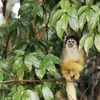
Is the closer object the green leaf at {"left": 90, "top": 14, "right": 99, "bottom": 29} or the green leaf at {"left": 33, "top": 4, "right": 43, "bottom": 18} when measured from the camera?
the green leaf at {"left": 90, "top": 14, "right": 99, "bottom": 29}

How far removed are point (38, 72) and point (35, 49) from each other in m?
A: 0.36

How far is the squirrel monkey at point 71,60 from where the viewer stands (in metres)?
2.05

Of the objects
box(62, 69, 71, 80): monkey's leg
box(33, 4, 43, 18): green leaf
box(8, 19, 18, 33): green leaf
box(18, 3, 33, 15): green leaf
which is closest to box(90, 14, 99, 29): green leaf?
box(33, 4, 43, 18): green leaf

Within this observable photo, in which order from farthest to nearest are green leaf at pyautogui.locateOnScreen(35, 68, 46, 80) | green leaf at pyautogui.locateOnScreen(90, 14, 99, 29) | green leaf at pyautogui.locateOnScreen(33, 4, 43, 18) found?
1. green leaf at pyautogui.locateOnScreen(33, 4, 43, 18)
2. green leaf at pyautogui.locateOnScreen(35, 68, 46, 80)
3. green leaf at pyautogui.locateOnScreen(90, 14, 99, 29)

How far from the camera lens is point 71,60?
A: 2176 mm

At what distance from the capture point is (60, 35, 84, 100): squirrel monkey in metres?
2.05

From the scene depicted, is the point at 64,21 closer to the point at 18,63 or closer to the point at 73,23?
the point at 73,23

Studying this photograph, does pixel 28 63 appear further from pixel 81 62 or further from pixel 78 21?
pixel 81 62

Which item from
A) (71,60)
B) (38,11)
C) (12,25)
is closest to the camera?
(38,11)

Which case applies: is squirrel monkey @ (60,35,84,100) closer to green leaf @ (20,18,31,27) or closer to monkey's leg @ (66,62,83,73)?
monkey's leg @ (66,62,83,73)

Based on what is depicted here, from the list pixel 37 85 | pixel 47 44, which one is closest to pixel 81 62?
pixel 47 44

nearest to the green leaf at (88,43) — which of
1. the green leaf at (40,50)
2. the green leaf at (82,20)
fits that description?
the green leaf at (82,20)

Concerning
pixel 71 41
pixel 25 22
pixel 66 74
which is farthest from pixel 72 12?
pixel 66 74

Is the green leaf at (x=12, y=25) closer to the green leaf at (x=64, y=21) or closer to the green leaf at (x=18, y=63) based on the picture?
the green leaf at (x=18, y=63)
